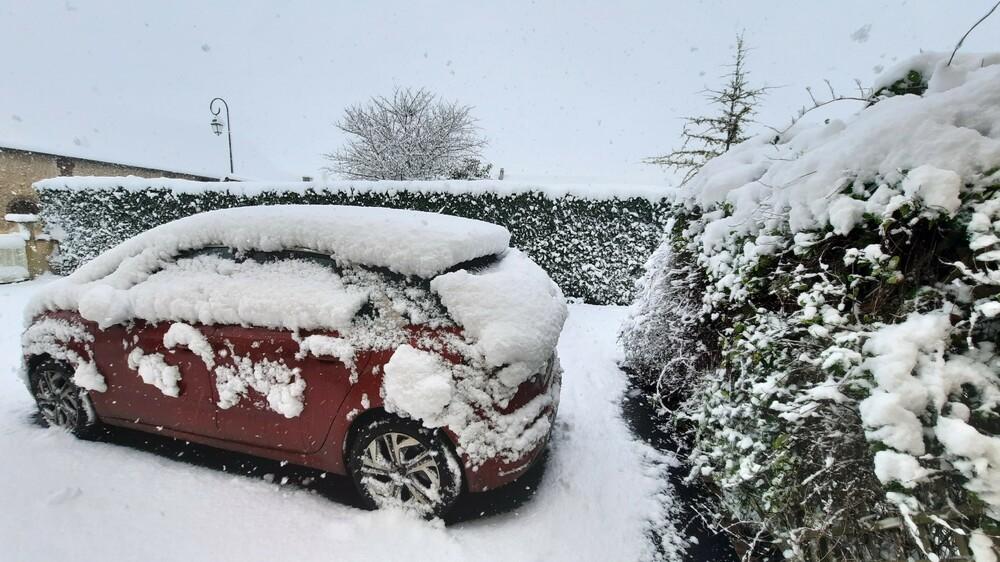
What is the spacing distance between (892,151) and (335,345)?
2882mm

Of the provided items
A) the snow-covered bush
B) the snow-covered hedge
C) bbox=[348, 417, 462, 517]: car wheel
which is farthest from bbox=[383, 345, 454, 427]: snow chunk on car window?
the snow-covered hedge

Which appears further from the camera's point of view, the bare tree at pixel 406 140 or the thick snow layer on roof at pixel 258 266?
the bare tree at pixel 406 140

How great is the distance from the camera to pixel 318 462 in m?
2.67

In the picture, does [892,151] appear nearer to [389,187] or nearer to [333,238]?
[333,238]

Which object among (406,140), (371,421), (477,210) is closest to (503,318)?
(371,421)

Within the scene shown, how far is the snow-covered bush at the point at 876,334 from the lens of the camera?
1.38m

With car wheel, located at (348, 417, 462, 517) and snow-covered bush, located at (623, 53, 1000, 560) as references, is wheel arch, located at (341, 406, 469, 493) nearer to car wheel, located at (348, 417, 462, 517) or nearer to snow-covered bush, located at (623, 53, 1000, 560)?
car wheel, located at (348, 417, 462, 517)

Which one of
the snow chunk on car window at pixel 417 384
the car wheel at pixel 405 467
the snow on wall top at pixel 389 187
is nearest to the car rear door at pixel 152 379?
the car wheel at pixel 405 467

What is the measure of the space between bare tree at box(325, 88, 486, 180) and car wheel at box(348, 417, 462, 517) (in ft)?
60.3

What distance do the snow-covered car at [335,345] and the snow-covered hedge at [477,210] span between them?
536 centimetres

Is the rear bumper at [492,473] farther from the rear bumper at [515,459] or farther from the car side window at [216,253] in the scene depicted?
the car side window at [216,253]

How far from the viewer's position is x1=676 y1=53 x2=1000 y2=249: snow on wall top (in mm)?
1598

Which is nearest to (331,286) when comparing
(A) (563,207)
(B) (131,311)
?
(B) (131,311)

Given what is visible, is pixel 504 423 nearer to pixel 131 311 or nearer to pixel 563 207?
pixel 131 311
